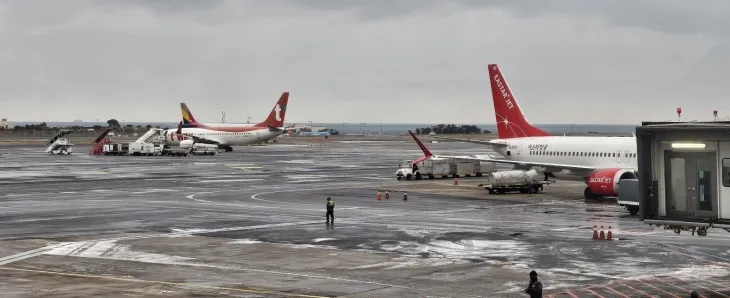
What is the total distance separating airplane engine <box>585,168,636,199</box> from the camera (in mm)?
62281

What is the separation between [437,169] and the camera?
8719 cm

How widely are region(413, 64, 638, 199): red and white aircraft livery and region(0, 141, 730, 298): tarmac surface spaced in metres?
2.13

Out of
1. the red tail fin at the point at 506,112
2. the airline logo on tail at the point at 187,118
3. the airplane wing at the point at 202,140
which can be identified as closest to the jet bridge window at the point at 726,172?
the red tail fin at the point at 506,112

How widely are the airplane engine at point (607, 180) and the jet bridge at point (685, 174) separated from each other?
34.1 metres

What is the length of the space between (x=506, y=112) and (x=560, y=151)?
8.26m

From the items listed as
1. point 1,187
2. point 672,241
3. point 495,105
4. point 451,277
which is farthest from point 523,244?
point 1,187

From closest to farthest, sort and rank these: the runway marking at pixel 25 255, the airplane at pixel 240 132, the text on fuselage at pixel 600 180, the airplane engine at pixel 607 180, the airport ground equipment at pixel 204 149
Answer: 1. the runway marking at pixel 25 255
2. the airplane engine at pixel 607 180
3. the text on fuselage at pixel 600 180
4. the airport ground equipment at pixel 204 149
5. the airplane at pixel 240 132

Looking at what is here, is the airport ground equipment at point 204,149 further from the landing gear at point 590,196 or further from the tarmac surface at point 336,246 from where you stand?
the landing gear at point 590,196

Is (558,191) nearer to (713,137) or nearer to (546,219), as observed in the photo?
(546,219)

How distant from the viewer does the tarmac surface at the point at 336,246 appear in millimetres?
31234

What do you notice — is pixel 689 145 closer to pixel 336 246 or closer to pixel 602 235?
pixel 602 235

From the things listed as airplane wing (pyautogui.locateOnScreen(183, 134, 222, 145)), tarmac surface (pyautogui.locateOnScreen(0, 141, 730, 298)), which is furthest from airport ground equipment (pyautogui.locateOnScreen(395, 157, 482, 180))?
airplane wing (pyautogui.locateOnScreen(183, 134, 222, 145))

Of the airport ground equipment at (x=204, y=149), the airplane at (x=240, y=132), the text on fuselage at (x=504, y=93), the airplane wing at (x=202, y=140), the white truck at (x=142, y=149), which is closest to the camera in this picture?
the text on fuselage at (x=504, y=93)

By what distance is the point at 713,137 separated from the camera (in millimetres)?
27891
